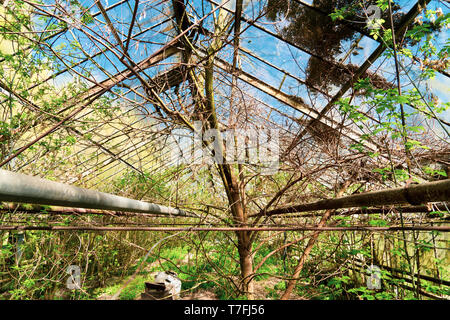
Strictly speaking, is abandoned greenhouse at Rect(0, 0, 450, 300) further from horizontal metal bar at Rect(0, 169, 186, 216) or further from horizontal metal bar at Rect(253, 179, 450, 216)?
horizontal metal bar at Rect(0, 169, 186, 216)

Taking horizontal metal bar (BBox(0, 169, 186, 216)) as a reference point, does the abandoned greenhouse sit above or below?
above

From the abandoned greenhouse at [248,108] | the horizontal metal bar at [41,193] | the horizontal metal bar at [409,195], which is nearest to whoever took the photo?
the horizontal metal bar at [41,193]

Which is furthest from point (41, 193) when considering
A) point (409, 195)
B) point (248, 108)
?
point (248, 108)

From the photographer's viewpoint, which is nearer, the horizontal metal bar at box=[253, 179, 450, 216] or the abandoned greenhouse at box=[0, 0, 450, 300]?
the horizontal metal bar at box=[253, 179, 450, 216]

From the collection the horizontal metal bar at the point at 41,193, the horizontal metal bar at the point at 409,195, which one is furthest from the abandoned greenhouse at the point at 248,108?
the horizontal metal bar at the point at 41,193

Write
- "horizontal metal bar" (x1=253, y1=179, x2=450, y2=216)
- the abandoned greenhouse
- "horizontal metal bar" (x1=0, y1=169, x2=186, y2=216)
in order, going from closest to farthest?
"horizontal metal bar" (x1=0, y1=169, x2=186, y2=216) → "horizontal metal bar" (x1=253, y1=179, x2=450, y2=216) → the abandoned greenhouse

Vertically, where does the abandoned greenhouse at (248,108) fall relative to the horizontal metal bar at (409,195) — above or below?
above

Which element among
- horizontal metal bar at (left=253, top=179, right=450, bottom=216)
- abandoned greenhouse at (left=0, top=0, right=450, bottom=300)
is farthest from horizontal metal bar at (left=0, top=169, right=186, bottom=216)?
horizontal metal bar at (left=253, top=179, right=450, bottom=216)

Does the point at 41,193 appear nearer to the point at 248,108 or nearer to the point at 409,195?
the point at 409,195

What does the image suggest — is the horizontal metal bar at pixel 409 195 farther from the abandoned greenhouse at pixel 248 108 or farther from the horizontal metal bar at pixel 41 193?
the horizontal metal bar at pixel 41 193
